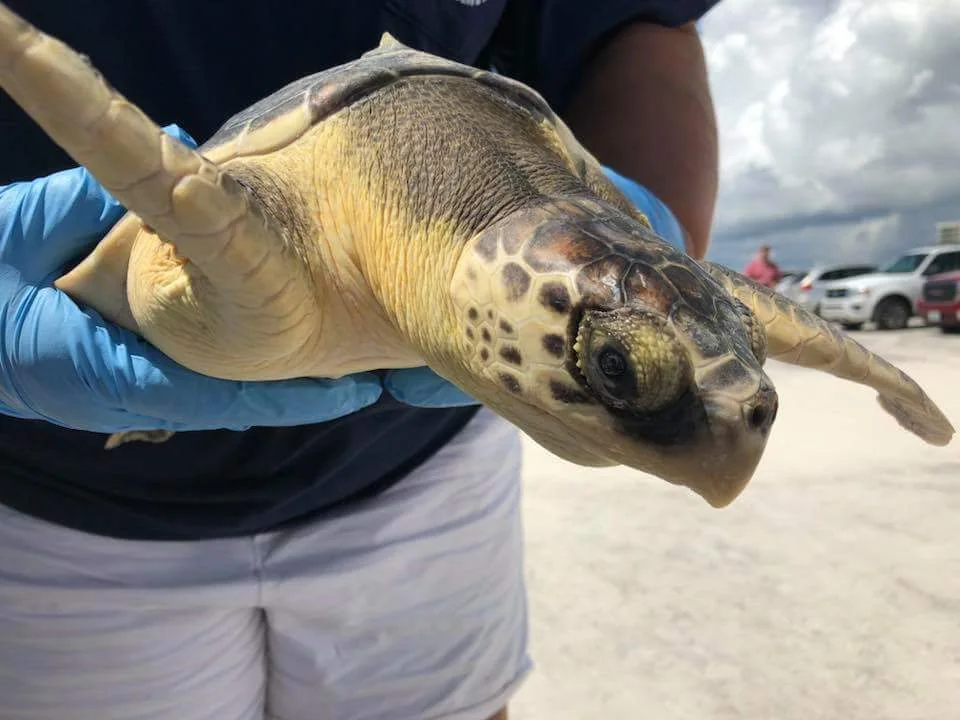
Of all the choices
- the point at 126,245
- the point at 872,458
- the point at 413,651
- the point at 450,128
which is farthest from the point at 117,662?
the point at 872,458

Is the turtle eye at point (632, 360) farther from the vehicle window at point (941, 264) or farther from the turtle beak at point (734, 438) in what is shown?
the vehicle window at point (941, 264)

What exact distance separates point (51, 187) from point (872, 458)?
3891 millimetres

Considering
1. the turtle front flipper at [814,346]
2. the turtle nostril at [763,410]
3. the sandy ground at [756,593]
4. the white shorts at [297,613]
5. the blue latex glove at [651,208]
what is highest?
the turtle nostril at [763,410]

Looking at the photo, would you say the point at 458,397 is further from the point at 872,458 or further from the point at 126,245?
the point at 872,458

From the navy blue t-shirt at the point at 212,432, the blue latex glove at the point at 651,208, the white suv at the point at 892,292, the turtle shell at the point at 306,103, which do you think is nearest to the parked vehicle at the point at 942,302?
the white suv at the point at 892,292

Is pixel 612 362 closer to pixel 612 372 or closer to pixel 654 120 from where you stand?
pixel 612 372

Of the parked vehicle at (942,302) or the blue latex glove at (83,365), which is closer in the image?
the blue latex glove at (83,365)

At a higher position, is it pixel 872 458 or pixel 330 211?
pixel 330 211

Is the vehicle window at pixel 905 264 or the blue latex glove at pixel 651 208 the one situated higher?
the blue latex glove at pixel 651 208

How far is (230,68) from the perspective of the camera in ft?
3.29

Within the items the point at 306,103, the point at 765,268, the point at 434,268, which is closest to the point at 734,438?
the point at 434,268

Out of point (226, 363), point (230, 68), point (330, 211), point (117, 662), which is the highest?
point (230, 68)

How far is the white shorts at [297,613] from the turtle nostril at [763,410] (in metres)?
0.64

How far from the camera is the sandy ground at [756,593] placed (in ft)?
6.21
